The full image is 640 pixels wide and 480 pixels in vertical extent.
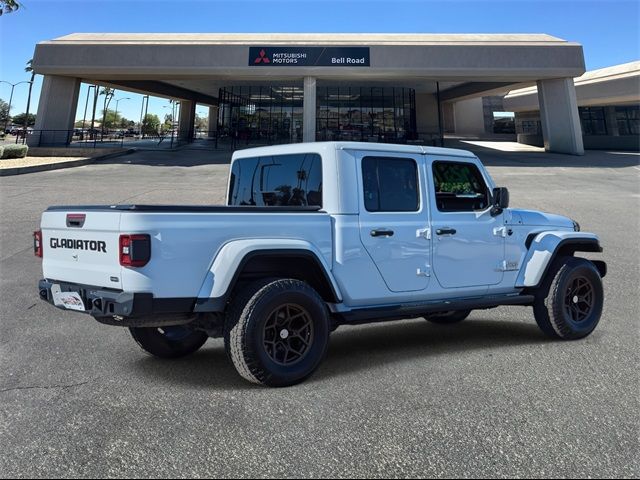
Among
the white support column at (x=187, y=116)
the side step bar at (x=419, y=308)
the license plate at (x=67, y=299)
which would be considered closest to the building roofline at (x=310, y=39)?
the white support column at (x=187, y=116)

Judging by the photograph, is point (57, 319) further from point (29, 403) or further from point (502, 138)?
point (502, 138)

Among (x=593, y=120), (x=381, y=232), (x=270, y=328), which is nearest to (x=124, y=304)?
(x=270, y=328)

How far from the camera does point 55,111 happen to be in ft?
105

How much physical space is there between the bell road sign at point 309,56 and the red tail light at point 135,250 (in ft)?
96.0

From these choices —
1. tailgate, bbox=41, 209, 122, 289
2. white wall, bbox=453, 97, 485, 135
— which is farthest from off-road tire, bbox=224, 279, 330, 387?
white wall, bbox=453, 97, 485, 135

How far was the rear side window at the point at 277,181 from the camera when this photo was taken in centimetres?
435

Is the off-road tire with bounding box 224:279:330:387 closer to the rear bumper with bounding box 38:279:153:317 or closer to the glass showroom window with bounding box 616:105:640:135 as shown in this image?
the rear bumper with bounding box 38:279:153:317

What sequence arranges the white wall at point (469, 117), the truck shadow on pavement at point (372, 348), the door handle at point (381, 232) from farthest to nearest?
the white wall at point (469, 117) < the door handle at point (381, 232) < the truck shadow on pavement at point (372, 348)

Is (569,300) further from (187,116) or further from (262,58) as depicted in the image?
(187,116)

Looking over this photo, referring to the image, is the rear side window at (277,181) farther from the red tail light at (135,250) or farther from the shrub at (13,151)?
the shrub at (13,151)

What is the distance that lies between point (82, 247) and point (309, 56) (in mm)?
29196

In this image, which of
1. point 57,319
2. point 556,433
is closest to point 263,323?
point 556,433

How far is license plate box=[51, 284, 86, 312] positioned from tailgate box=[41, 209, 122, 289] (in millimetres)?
97

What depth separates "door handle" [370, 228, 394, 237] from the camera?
13.8 feet
